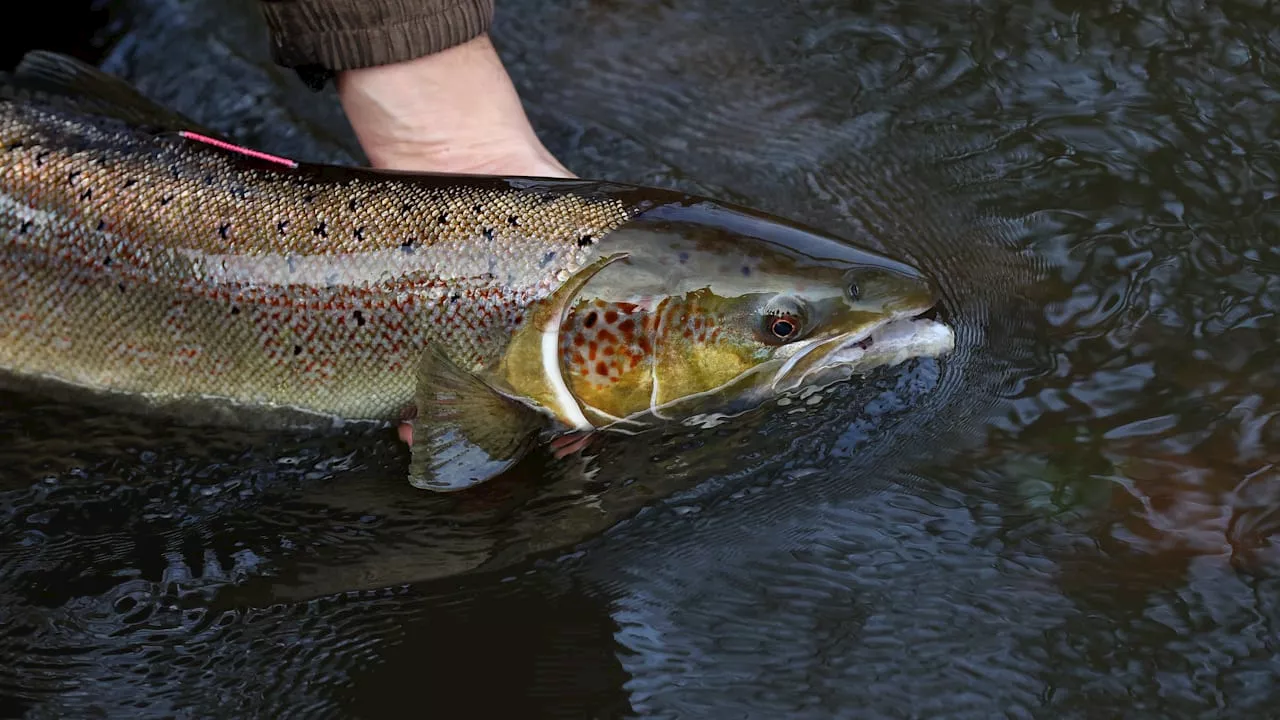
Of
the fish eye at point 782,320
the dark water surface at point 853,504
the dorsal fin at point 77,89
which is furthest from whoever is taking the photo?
the dorsal fin at point 77,89

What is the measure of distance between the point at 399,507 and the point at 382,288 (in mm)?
562

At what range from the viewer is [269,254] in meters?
2.90

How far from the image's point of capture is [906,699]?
2.53 m

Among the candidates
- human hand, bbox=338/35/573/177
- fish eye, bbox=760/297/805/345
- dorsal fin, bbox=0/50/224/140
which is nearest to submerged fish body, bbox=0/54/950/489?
fish eye, bbox=760/297/805/345

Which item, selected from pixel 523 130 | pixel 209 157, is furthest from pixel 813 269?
pixel 209 157

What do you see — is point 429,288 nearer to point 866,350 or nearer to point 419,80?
point 419,80

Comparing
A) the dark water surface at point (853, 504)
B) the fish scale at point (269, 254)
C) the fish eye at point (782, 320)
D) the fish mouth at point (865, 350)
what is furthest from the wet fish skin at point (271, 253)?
the fish mouth at point (865, 350)

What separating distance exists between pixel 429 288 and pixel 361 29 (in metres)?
0.85

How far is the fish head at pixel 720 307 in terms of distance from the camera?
2.80 meters

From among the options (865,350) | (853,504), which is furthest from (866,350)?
(853,504)

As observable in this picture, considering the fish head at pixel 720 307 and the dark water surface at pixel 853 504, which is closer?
the dark water surface at pixel 853 504

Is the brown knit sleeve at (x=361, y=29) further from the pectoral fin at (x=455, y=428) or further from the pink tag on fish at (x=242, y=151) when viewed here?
the pectoral fin at (x=455, y=428)

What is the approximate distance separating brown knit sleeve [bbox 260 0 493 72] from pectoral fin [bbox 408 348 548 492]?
3.12ft

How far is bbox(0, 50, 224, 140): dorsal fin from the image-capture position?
10.4 feet
